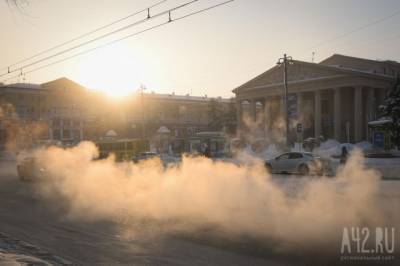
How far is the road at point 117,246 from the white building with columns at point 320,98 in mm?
46442

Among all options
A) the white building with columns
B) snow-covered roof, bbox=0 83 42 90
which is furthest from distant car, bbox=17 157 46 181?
snow-covered roof, bbox=0 83 42 90

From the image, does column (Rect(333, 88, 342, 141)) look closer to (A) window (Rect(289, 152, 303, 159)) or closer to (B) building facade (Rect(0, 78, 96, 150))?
(A) window (Rect(289, 152, 303, 159))

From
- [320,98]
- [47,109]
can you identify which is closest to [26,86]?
[47,109]

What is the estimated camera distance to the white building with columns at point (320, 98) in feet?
197

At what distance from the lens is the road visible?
7.50 meters

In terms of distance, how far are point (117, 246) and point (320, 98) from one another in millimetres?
59991

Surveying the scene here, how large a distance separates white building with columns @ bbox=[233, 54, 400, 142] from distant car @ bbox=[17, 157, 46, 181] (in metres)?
37.0

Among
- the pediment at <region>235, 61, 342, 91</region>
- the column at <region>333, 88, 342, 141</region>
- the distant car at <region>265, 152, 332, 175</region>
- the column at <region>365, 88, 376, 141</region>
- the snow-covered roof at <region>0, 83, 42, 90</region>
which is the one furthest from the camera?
the snow-covered roof at <region>0, 83, 42, 90</region>

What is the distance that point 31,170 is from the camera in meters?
→ 24.2

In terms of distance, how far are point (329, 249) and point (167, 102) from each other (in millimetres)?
90217

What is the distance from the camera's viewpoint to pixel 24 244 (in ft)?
30.4

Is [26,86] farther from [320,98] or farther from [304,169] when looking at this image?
[304,169]


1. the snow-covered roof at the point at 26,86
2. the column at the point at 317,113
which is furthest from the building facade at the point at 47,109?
the column at the point at 317,113

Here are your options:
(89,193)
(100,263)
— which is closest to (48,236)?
(100,263)
